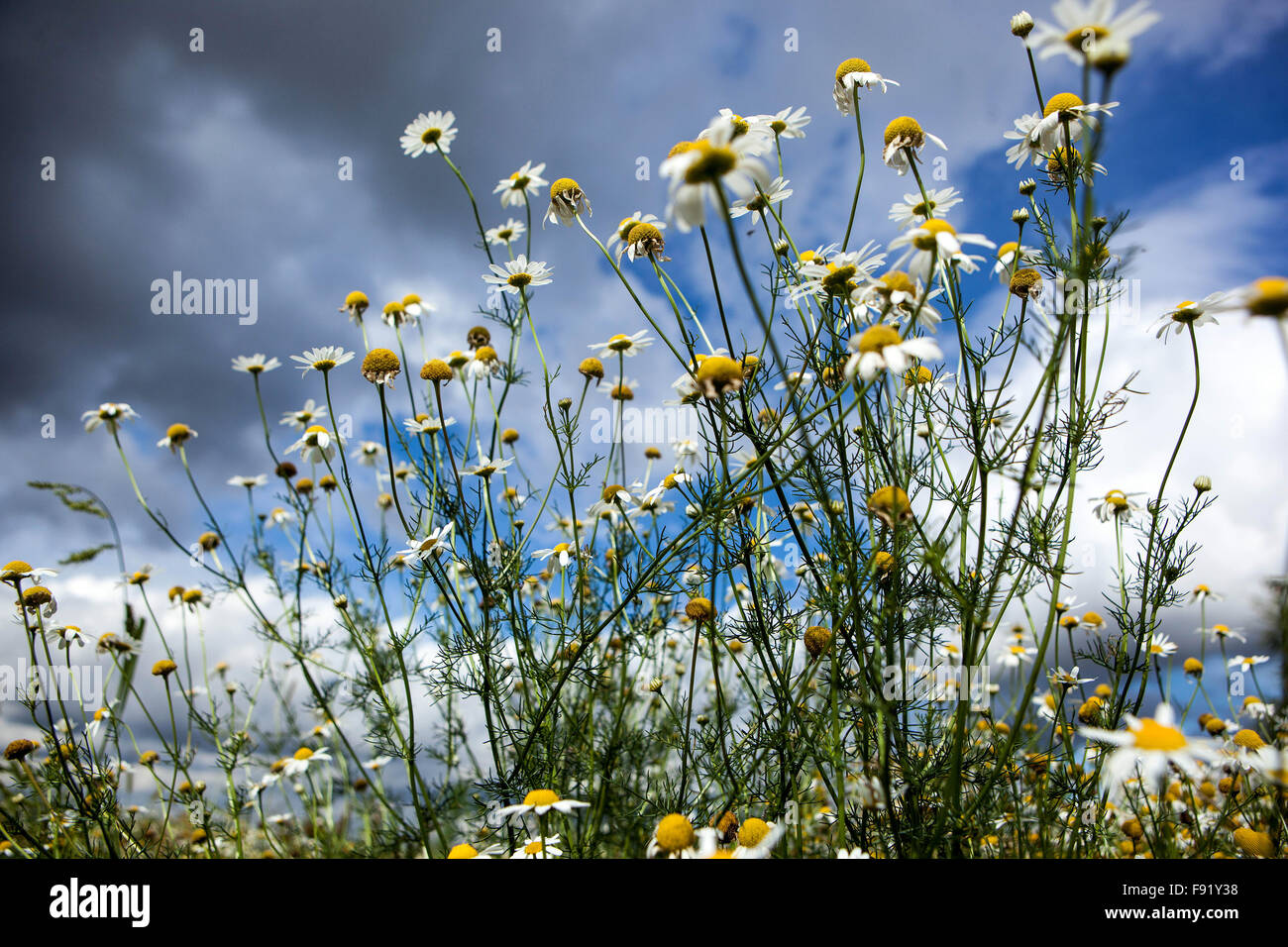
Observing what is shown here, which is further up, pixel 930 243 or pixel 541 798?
pixel 930 243

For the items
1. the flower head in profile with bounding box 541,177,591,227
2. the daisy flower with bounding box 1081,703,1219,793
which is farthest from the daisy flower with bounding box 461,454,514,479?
the daisy flower with bounding box 1081,703,1219,793

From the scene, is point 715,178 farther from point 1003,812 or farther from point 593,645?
point 1003,812

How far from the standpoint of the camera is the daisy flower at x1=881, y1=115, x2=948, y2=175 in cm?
151

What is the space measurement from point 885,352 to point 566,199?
1203 mm

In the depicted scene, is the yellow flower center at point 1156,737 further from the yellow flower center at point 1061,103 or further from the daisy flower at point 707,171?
the yellow flower center at point 1061,103

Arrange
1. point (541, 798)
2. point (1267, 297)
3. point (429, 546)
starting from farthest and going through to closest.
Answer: point (429, 546) < point (541, 798) < point (1267, 297)

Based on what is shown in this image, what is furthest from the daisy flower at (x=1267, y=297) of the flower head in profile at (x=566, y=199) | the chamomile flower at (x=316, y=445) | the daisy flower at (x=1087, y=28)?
the chamomile flower at (x=316, y=445)

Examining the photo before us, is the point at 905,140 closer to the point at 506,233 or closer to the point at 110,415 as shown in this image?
the point at 506,233

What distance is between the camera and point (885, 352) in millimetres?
1133

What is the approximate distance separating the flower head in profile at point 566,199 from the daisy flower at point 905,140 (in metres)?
0.88

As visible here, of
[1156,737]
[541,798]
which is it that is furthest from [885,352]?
[541,798]

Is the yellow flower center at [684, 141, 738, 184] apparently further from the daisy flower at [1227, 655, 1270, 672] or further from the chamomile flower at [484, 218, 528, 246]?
the daisy flower at [1227, 655, 1270, 672]

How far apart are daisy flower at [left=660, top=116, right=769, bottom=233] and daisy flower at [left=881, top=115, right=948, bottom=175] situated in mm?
689

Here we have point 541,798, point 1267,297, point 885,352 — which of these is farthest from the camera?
point 541,798
